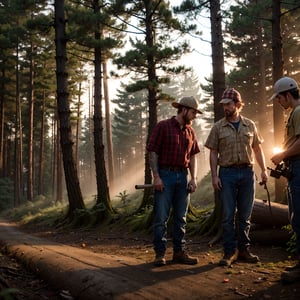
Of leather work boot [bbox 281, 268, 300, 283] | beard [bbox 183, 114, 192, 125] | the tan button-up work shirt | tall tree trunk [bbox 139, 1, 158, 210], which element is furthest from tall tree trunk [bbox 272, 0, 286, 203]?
leather work boot [bbox 281, 268, 300, 283]

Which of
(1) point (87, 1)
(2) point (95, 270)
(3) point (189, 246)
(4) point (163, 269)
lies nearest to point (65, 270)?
(2) point (95, 270)

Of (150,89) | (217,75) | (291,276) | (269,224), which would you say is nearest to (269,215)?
(269,224)

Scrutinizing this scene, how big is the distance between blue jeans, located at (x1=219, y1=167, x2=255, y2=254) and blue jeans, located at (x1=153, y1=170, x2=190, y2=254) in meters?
0.62

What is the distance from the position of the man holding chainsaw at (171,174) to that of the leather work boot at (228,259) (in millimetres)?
Result: 434

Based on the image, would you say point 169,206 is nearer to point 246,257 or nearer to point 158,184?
point 158,184

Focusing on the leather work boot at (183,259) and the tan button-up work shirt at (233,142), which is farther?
the leather work boot at (183,259)

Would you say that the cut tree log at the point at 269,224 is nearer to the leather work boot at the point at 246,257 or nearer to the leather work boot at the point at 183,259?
the leather work boot at the point at 246,257

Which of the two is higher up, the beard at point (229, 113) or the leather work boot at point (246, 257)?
the beard at point (229, 113)

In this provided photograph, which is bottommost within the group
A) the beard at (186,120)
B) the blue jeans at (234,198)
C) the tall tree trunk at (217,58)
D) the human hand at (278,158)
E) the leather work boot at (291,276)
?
the leather work boot at (291,276)

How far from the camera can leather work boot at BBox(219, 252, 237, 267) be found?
5.42 metres

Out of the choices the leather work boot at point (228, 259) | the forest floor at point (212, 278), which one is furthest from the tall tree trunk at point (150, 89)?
the leather work boot at point (228, 259)

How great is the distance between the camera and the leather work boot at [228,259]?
17.8ft

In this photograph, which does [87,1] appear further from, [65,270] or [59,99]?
[65,270]

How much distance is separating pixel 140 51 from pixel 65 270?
A: 9.84 metres
